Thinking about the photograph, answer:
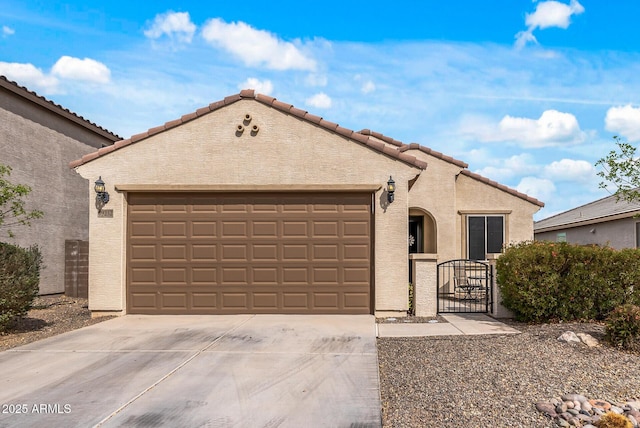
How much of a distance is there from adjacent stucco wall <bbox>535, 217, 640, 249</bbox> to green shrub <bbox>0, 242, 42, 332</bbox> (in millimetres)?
14602

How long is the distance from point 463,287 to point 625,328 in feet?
18.7

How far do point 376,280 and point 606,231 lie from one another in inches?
471

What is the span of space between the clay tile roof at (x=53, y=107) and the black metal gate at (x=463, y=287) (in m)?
12.1

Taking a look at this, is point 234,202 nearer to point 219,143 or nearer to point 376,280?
point 219,143

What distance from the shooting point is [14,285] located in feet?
28.6

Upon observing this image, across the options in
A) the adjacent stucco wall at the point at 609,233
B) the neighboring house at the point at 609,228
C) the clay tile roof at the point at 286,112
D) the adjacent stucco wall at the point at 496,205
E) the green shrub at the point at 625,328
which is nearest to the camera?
the green shrub at the point at 625,328

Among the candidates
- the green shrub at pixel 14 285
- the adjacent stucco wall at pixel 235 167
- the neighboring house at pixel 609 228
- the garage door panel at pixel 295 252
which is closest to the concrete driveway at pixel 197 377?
the green shrub at pixel 14 285

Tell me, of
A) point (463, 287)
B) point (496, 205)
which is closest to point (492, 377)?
point (463, 287)

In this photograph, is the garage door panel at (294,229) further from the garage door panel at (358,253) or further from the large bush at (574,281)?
the large bush at (574,281)

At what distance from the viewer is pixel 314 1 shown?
1161cm

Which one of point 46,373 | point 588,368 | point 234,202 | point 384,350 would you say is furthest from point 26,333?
point 588,368

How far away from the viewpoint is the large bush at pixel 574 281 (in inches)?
337

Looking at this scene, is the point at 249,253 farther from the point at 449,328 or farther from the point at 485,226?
the point at 485,226

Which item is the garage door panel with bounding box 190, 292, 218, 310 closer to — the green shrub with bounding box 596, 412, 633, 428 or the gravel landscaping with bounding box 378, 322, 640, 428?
the gravel landscaping with bounding box 378, 322, 640, 428
